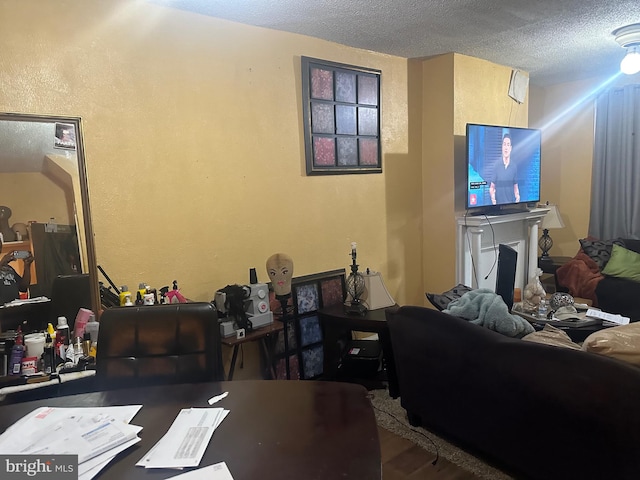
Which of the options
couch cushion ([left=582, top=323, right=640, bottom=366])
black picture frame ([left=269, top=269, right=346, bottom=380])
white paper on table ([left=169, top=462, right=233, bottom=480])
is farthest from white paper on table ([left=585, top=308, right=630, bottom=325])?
white paper on table ([left=169, top=462, right=233, bottom=480])

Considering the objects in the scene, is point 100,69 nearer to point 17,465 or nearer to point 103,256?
point 103,256

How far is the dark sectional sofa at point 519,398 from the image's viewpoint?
1.55 metres

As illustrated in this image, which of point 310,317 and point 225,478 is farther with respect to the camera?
point 310,317

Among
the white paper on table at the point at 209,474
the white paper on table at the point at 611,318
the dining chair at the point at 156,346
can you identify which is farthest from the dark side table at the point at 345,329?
the white paper on table at the point at 209,474

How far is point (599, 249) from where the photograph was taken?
165 inches

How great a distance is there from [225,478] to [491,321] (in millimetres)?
1456

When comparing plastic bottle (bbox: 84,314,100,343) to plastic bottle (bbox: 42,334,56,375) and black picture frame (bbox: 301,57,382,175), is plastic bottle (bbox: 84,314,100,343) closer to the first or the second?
plastic bottle (bbox: 42,334,56,375)

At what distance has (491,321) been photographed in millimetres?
2094

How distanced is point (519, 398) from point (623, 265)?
108 inches

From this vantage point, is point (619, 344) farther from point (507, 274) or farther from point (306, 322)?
point (306, 322)

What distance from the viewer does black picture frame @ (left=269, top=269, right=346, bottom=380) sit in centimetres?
294

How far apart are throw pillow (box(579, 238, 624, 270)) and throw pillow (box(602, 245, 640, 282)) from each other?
0.08 metres

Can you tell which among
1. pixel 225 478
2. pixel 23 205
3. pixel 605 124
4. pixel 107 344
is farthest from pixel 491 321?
pixel 605 124

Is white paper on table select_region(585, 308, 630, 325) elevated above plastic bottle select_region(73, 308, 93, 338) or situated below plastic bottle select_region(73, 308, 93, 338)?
below
